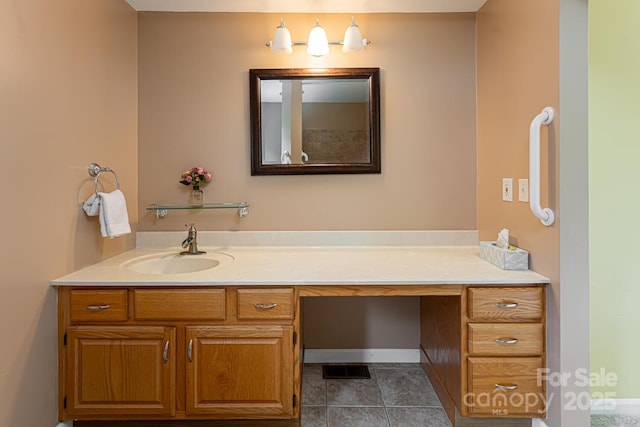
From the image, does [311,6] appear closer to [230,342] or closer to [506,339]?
[230,342]

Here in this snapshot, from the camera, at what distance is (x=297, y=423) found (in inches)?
69.9

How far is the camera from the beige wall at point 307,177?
2359 mm

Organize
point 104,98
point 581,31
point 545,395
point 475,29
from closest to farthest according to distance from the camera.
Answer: point 581,31 < point 545,395 < point 104,98 < point 475,29

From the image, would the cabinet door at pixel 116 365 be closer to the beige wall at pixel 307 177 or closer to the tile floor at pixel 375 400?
the tile floor at pixel 375 400

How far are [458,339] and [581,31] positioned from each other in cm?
138

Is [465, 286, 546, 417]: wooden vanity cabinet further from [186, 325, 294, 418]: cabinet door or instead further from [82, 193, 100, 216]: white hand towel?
[82, 193, 100, 216]: white hand towel

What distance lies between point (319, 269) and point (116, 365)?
976 millimetres

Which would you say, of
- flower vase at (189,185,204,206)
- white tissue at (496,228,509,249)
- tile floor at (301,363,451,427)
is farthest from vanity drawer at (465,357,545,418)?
flower vase at (189,185,204,206)

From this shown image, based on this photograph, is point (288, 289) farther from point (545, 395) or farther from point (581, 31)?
point (581, 31)

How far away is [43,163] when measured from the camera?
1.56m

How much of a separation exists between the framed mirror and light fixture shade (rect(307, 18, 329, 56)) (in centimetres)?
13

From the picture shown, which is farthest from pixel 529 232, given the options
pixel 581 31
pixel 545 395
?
pixel 581 31

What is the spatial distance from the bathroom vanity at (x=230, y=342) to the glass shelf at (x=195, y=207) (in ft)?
2.48

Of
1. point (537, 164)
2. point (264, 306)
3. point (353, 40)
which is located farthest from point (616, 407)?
point (353, 40)
